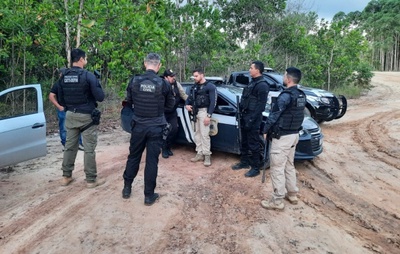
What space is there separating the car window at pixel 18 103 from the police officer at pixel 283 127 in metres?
3.38

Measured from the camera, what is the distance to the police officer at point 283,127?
4051 mm

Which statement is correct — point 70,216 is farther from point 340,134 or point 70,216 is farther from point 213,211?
point 340,134

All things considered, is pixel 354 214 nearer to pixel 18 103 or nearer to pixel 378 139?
pixel 378 139

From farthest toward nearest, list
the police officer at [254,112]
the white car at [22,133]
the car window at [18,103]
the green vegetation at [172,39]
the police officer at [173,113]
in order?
the green vegetation at [172,39] → the police officer at [173,113] → the police officer at [254,112] → the car window at [18,103] → the white car at [22,133]

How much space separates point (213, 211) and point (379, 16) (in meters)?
51.9

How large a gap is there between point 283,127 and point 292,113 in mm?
207

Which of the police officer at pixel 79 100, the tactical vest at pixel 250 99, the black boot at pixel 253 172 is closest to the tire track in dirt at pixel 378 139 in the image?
the black boot at pixel 253 172

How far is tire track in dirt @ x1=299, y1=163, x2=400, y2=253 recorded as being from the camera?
3.69m

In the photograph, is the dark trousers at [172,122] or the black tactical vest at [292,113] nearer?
the black tactical vest at [292,113]

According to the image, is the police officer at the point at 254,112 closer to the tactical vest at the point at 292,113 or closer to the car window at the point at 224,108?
the car window at the point at 224,108

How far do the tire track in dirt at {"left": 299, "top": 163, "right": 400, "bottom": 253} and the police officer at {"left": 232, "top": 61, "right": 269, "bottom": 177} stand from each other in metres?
0.86

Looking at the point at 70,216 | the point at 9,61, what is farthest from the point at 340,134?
the point at 9,61

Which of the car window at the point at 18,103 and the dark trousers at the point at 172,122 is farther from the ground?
the car window at the point at 18,103

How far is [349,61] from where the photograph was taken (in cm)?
1688
